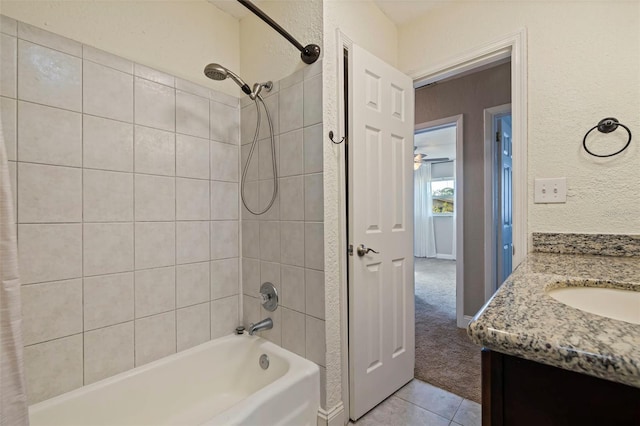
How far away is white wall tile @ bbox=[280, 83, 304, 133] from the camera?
153cm

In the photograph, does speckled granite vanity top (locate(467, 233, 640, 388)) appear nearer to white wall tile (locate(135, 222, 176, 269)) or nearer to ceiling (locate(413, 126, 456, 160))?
white wall tile (locate(135, 222, 176, 269))

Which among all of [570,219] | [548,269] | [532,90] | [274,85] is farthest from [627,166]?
[274,85]

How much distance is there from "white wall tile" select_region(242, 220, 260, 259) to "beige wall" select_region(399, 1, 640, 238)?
1482 mm

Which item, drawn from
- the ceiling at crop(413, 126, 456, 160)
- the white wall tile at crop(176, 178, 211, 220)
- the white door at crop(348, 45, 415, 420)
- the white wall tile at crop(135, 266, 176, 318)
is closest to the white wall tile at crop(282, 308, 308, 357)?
the white door at crop(348, 45, 415, 420)

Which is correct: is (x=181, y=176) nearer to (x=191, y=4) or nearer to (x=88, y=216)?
(x=88, y=216)

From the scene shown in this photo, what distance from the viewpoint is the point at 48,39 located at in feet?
3.95

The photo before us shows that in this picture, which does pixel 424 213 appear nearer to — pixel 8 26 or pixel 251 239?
pixel 251 239

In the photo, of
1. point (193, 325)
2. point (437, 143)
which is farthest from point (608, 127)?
point (437, 143)

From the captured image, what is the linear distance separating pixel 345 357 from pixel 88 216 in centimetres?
141

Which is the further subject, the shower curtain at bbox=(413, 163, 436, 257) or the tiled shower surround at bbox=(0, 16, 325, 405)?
the shower curtain at bbox=(413, 163, 436, 257)

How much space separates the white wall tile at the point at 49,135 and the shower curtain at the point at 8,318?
23.8 inches

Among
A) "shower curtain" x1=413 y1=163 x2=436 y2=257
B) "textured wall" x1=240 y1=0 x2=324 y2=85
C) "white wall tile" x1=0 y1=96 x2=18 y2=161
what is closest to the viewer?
"white wall tile" x1=0 y1=96 x2=18 y2=161

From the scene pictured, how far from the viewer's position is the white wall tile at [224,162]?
175cm

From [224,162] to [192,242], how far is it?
A: 0.52 metres
